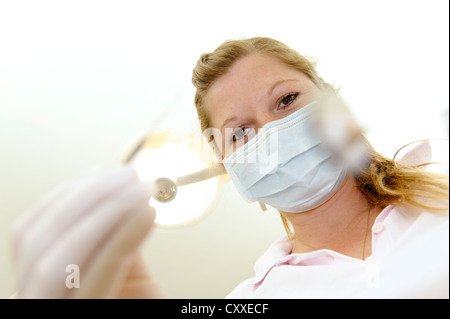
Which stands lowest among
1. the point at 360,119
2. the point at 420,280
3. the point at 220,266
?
the point at 420,280

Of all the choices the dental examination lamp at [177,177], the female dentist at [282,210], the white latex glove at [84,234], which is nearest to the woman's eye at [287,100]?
the female dentist at [282,210]

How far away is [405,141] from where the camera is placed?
769 mm

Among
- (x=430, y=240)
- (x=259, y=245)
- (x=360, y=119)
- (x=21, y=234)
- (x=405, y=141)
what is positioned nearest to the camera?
(x=21, y=234)

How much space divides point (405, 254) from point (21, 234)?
18.4 inches

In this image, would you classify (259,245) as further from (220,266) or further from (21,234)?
(21,234)

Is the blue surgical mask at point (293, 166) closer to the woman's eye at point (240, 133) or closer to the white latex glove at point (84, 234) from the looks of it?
the woman's eye at point (240, 133)

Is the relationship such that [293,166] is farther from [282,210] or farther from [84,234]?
[84,234]

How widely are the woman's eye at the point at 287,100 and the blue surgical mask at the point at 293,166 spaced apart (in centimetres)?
3

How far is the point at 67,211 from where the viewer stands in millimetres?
324

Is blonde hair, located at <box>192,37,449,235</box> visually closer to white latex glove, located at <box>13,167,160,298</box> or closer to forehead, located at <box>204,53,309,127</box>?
forehead, located at <box>204,53,309,127</box>

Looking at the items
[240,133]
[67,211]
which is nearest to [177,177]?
[240,133]

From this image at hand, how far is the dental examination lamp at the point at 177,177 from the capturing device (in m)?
0.60
